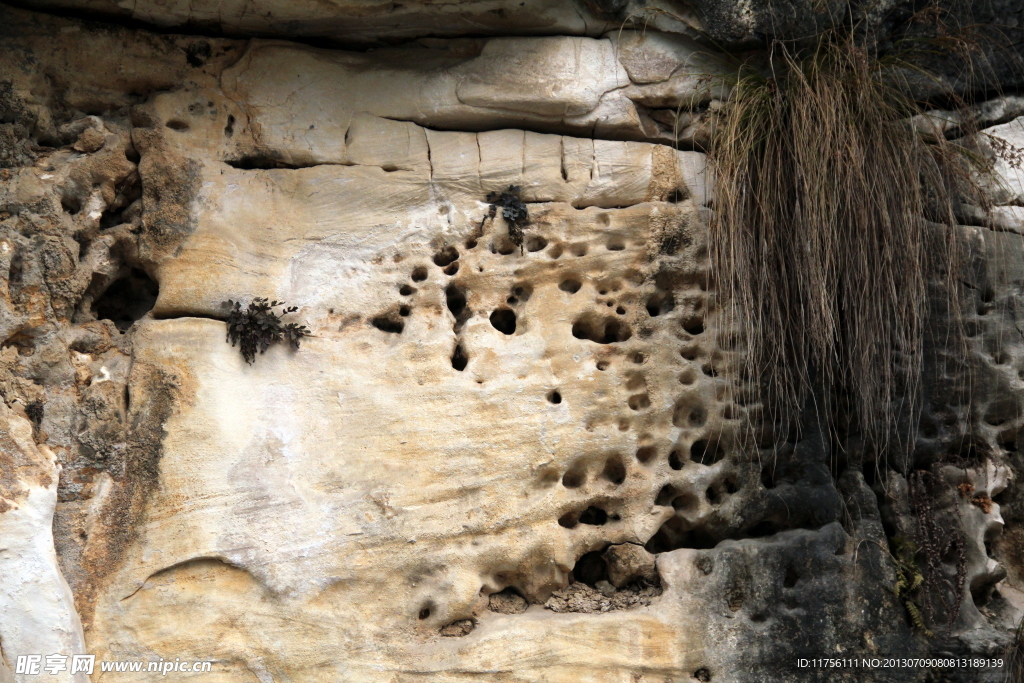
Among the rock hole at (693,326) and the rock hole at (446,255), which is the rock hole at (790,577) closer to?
the rock hole at (693,326)

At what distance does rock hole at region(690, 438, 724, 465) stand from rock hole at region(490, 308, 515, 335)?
0.89m

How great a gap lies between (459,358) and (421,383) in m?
0.21

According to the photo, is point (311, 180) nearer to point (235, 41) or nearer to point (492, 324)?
point (235, 41)

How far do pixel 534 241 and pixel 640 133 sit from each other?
0.72 meters

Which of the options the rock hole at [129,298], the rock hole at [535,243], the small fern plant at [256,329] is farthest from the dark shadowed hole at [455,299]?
the rock hole at [129,298]

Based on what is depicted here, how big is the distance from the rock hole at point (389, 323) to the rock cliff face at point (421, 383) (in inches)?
0.6

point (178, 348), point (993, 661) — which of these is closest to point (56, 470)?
point (178, 348)

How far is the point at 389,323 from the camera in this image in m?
3.83

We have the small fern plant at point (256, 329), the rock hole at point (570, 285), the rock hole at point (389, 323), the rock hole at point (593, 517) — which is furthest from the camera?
the rock hole at point (570, 285)

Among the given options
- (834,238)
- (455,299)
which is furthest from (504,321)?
(834,238)

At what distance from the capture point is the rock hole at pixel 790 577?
3521mm

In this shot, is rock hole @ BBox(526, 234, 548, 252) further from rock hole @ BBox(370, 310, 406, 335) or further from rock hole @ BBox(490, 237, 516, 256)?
rock hole @ BBox(370, 310, 406, 335)

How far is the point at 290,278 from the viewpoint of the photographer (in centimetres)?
376

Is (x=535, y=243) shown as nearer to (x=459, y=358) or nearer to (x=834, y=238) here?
(x=459, y=358)
